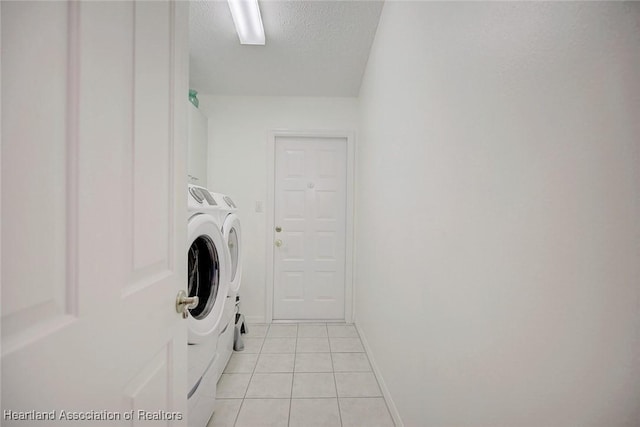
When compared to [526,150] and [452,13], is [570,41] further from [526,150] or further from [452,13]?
[452,13]

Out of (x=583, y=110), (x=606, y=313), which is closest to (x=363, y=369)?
(x=606, y=313)

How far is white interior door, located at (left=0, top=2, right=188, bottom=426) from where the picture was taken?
347 millimetres

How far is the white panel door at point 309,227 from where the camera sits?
2.96 meters

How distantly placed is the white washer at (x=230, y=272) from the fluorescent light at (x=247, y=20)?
43.8 inches

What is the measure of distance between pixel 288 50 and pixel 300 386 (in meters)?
2.40

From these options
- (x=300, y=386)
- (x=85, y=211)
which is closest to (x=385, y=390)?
(x=300, y=386)

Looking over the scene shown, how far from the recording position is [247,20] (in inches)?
69.2

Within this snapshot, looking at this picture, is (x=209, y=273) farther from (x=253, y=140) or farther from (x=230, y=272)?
(x=253, y=140)

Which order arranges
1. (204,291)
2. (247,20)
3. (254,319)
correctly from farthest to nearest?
(254,319), (247,20), (204,291)

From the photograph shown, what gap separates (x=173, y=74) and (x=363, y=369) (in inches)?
82.3

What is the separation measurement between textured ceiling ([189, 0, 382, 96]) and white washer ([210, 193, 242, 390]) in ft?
3.80

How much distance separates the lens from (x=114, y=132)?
0.51m

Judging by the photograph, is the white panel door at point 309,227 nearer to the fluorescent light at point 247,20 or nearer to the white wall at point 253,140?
the white wall at point 253,140

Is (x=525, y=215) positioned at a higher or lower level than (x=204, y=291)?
higher
